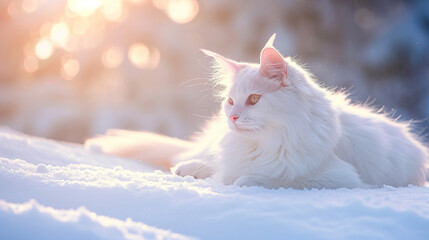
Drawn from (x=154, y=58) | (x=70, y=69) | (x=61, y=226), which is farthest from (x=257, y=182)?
(x=70, y=69)

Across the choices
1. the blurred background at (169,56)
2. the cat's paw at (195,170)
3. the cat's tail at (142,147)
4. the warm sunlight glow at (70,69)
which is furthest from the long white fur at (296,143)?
the warm sunlight glow at (70,69)

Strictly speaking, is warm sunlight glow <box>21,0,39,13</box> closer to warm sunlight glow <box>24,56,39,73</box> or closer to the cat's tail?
warm sunlight glow <box>24,56,39,73</box>

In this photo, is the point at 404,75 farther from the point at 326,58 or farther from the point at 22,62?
the point at 22,62

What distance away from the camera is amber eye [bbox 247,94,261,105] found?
187 centimetres

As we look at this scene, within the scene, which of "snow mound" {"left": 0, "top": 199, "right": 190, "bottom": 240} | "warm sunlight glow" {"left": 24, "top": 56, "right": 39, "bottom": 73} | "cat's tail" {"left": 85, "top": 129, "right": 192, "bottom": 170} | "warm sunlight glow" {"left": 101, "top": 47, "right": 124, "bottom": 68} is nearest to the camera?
"snow mound" {"left": 0, "top": 199, "right": 190, "bottom": 240}

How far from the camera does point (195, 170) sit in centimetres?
240

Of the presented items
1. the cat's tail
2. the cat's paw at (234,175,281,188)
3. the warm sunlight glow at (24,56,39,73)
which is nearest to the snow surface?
the cat's paw at (234,175,281,188)

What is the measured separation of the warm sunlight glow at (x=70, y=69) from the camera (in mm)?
7870

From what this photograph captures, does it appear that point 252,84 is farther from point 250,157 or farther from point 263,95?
point 250,157

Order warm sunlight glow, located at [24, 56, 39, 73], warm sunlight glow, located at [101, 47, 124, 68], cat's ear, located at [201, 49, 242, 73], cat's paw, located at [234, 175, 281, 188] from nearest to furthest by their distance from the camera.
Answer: cat's paw, located at [234, 175, 281, 188], cat's ear, located at [201, 49, 242, 73], warm sunlight glow, located at [101, 47, 124, 68], warm sunlight glow, located at [24, 56, 39, 73]

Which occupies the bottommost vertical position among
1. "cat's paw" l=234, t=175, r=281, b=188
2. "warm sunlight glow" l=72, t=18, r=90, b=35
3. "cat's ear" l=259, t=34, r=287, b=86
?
"cat's paw" l=234, t=175, r=281, b=188

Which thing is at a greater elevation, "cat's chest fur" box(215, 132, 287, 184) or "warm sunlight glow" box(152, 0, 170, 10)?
"warm sunlight glow" box(152, 0, 170, 10)

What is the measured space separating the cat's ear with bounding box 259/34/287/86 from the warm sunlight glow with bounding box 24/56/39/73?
7.24m

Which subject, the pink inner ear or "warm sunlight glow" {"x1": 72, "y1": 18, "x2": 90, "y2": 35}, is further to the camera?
"warm sunlight glow" {"x1": 72, "y1": 18, "x2": 90, "y2": 35}
